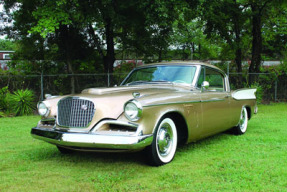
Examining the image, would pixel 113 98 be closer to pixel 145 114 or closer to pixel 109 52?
pixel 145 114

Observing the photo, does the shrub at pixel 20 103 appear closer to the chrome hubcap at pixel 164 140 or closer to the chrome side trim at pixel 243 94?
the chrome side trim at pixel 243 94

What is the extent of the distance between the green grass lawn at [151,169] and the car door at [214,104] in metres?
0.38

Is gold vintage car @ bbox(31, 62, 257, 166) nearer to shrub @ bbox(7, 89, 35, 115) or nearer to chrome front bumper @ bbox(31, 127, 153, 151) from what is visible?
chrome front bumper @ bbox(31, 127, 153, 151)

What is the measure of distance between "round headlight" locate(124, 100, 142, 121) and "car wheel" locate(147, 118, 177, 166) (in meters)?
0.41

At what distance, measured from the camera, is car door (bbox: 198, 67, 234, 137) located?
5034 mm

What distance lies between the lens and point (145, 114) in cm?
379

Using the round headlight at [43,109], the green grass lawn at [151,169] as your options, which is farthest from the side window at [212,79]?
the round headlight at [43,109]

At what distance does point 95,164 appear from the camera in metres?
4.25

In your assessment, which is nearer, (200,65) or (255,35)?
(200,65)

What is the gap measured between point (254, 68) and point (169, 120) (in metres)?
14.1

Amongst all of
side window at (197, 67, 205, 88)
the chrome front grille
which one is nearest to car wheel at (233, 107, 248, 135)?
side window at (197, 67, 205, 88)

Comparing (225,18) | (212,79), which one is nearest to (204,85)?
(212,79)

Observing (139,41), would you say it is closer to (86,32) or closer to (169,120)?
(86,32)

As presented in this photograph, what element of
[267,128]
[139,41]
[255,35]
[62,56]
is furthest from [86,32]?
[267,128]
